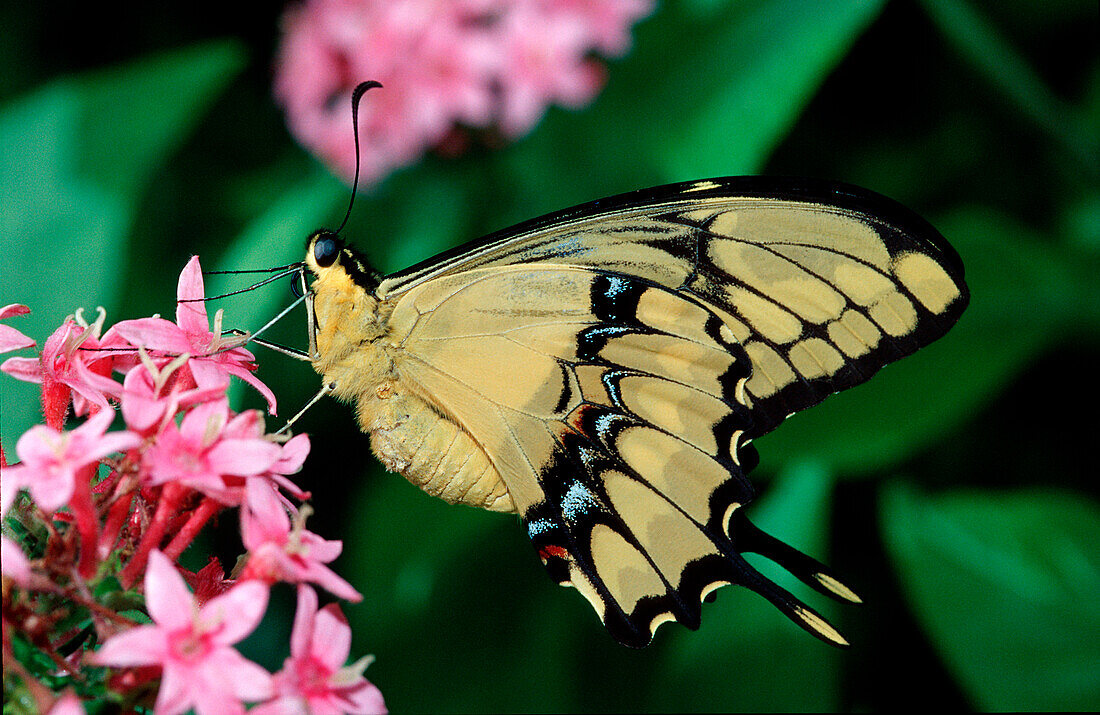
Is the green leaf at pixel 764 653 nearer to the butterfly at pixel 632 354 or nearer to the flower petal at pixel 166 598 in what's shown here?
the butterfly at pixel 632 354

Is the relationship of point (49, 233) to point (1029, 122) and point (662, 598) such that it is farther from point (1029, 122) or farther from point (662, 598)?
point (1029, 122)

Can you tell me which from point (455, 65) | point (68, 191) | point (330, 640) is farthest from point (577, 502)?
point (455, 65)

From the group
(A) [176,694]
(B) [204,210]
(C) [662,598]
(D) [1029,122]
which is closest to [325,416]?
(B) [204,210]

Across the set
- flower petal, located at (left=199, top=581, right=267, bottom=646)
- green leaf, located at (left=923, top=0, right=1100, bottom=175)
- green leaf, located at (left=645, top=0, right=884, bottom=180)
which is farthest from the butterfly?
green leaf, located at (left=923, top=0, right=1100, bottom=175)

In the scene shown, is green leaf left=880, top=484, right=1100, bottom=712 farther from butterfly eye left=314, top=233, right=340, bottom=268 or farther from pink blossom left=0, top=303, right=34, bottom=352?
pink blossom left=0, top=303, right=34, bottom=352

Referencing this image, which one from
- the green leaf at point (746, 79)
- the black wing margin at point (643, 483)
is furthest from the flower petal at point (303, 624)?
the green leaf at point (746, 79)

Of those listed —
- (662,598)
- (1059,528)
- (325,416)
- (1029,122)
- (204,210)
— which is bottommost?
(662,598)

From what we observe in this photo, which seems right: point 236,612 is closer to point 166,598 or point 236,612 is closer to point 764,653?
point 166,598

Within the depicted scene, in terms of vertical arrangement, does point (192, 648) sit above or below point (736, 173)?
below
